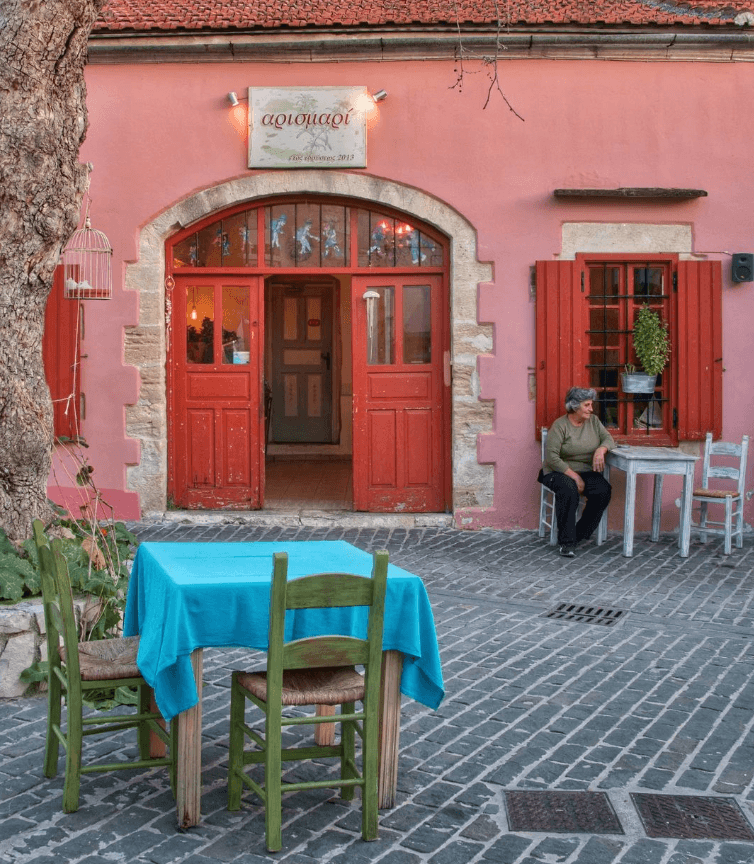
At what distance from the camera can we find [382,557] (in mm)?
3441

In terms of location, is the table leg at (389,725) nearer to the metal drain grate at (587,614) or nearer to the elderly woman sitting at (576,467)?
the metal drain grate at (587,614)

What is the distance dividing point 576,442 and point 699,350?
5.17 feet

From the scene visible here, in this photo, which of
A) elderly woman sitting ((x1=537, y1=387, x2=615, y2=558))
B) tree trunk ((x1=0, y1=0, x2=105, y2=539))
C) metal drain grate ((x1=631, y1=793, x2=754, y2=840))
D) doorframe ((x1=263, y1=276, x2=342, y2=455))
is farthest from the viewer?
doorframe ((x1=263, y1=276, x2=342, y2=455))

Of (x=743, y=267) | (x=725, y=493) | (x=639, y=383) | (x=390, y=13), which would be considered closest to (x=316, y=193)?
(x=390, y=13)

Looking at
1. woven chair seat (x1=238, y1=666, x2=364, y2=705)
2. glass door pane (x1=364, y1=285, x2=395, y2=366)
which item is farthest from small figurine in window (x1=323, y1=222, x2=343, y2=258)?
woven chair seat (x1=238, y1=666, x2=364, y2=705)

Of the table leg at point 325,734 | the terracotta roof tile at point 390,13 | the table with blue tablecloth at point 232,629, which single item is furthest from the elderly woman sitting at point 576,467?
the table with blue tablecloth at point 232,629

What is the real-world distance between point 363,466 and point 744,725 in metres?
5.69

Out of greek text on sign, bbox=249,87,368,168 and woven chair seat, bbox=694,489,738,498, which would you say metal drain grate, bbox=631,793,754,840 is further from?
greek text on sign, bbox=249,87,368,168

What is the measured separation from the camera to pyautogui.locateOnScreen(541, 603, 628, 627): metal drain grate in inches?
264

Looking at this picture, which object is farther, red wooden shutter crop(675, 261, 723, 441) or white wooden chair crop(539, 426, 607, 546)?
red wooden shutter crop(675, 261, 723, 441)

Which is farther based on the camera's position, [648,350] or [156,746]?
[648,350]

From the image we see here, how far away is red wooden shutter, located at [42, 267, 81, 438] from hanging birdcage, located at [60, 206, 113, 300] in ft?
0.43

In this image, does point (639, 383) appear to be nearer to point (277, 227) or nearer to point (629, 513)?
point (629, 513)

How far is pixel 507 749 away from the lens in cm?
443
